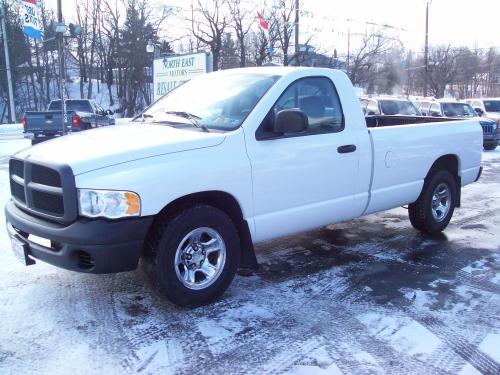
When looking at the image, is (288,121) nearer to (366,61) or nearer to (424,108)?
(424,108)

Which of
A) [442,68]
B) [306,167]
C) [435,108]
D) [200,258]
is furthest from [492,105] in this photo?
[442,68]

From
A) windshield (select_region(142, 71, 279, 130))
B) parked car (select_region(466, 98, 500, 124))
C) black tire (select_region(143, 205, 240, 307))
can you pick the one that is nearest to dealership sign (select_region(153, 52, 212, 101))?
windshield (select_region(142, 71, 279, 130))

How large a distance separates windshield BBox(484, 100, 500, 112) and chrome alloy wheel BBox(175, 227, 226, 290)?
19242mm

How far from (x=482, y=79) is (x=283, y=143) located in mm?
57721

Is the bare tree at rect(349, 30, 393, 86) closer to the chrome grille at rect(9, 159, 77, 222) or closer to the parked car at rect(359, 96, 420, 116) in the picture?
the parked car at rect(359, 96, 420, 116)

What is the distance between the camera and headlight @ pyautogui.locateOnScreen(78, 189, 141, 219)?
10.8 feet

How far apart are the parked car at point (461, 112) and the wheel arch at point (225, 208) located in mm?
14239

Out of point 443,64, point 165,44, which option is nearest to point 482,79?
point 443,64

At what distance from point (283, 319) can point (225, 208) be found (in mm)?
1002

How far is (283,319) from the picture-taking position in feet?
12.2

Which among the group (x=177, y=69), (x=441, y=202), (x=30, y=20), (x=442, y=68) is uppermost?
(x=442, y=68)

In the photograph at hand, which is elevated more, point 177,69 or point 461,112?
point 177,69

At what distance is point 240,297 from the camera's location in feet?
13.5

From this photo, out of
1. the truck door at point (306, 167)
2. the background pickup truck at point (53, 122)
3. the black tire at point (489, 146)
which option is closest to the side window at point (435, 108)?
the black tire at point (489, 146)
